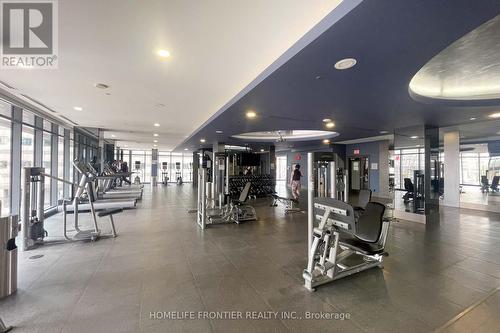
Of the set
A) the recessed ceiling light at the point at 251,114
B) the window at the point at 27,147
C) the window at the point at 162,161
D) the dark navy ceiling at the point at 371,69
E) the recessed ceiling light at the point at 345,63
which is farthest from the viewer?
the window at the point at 162,161

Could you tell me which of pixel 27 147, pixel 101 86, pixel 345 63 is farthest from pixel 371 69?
pixel 27 147

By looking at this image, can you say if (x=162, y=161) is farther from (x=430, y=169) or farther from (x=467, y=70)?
(x=467, y=70)

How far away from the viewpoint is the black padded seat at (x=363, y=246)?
9.52 feet

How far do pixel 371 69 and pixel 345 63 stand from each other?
0.45m

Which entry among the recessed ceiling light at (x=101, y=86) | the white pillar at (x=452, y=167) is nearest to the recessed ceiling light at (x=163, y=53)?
Answer: the recessed ceiling light at (x=101, y=86)

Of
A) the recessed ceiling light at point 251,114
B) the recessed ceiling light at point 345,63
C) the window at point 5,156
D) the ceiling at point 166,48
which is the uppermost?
the ceiling at point 166,48

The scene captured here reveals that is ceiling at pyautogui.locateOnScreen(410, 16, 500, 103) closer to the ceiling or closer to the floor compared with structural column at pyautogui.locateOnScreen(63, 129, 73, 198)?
closer to the ceiling

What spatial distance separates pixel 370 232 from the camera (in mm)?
3211

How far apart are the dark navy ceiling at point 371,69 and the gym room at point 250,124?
2 cm

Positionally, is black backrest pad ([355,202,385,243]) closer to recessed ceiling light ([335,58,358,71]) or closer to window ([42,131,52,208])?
recessed ceiling light ([335,58,358,71])

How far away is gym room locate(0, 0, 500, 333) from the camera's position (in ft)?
6.73

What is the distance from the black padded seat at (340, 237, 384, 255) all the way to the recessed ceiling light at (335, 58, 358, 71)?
2.41 m

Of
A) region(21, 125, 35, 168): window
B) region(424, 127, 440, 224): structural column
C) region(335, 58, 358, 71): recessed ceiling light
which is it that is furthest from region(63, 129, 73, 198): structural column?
region(424, 127, 440, 224): structural column

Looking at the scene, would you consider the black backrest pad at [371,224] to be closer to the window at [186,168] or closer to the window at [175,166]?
the window at [175,166]
